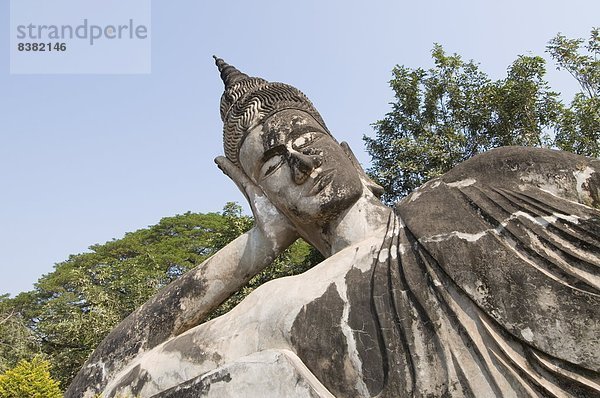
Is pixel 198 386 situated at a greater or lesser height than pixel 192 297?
lesser

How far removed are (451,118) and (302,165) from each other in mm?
8043

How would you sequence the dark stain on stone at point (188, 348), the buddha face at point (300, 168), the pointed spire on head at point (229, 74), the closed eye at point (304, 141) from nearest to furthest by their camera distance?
the dark stain on stone at point (188, 348) < the buddha face at point (300, 168) < the closed eye at point (304, 141) < the pointed spire on head at point (229, 74)

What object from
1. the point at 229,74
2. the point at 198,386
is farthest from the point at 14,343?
the point at 198,386

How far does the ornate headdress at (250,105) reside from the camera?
4277 mm

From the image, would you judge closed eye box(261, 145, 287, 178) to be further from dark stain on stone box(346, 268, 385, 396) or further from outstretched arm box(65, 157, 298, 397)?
dark stain on stone box(346, 268, 385, 396)

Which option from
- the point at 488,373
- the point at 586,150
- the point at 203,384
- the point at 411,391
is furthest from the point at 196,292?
the point at 586,150

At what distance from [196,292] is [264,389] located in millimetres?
1291

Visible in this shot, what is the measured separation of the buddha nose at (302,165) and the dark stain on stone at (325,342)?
34.5 inches

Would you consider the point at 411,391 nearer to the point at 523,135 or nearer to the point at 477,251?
the point at 477,251

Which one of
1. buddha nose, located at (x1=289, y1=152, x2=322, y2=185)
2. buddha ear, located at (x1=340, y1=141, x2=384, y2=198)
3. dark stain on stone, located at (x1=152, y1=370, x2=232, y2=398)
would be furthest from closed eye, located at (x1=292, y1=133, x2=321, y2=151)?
dark stain on stone, located at (x1=152, y1=370, x2=232, y2=398)

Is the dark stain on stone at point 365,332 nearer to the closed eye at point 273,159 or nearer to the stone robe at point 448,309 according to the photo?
the stone robe at point 448,309

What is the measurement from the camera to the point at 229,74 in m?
4.86

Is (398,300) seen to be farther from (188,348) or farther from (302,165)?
(188,348)

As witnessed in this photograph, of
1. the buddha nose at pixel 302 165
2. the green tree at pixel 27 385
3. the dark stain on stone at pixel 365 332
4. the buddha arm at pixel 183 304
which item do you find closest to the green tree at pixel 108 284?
the green tree at pixel 27 385
